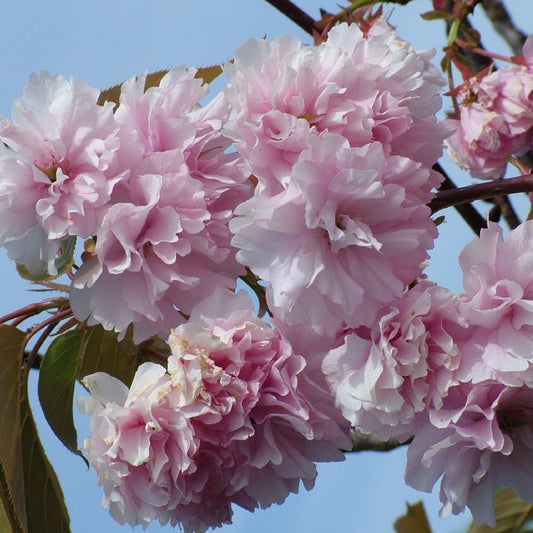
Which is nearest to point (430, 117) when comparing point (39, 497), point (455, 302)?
point (455, 302)

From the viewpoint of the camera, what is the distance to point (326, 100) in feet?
2.62

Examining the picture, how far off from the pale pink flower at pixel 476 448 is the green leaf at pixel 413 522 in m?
0.55

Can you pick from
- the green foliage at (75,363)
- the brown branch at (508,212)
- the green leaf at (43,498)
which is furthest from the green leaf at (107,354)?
the brown branch at (508,212)

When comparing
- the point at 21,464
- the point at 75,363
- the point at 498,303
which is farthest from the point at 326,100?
the point at 21,464

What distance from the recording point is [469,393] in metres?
0.82

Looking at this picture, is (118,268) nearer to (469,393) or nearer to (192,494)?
(192,494)

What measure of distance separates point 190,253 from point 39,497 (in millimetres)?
476

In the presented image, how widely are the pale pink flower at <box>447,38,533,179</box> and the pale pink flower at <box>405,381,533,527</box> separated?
0.91 meters

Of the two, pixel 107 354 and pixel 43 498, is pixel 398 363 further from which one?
pixel 43 498

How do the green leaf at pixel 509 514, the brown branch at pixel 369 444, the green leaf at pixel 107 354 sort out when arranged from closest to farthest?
the green leaf at pixel 107 354 → the green leaf at pixel 509 514 → the brown branch at pixel 369 444

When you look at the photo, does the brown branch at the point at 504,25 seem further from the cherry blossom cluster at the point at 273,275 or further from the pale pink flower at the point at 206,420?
the pale pink flower at the point at 206,420

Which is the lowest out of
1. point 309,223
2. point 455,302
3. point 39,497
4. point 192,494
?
point 39,497

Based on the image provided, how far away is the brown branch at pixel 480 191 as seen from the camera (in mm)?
904

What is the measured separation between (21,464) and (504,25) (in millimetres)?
1543
